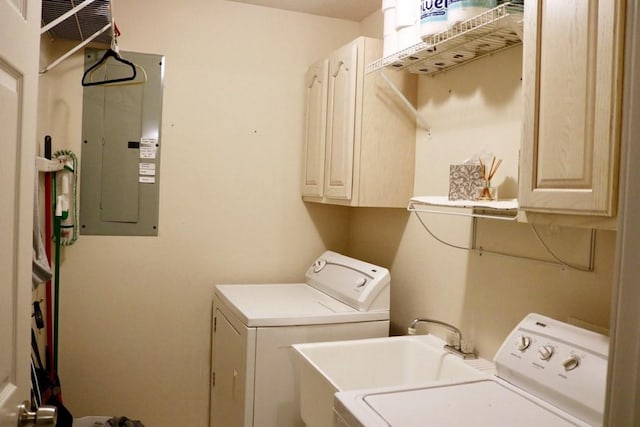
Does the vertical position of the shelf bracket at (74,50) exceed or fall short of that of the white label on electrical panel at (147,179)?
it exceeds it

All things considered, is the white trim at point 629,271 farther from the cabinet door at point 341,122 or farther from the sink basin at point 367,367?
the cabinet door at point 341,122

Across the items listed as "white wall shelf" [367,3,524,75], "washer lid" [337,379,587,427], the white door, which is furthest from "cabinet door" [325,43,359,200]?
the white door

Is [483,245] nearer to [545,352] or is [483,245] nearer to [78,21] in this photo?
[545,352]

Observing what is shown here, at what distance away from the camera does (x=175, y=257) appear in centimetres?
271

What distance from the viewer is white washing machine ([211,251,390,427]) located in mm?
2027

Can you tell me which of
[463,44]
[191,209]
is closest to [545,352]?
[463,44]

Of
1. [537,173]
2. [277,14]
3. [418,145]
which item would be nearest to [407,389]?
[537,173]

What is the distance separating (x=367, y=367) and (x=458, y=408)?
0.71 metres

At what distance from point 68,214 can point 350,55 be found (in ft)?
5.34

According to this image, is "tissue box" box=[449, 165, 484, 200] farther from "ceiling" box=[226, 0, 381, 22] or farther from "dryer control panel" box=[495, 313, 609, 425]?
"ceiling" box=[226, 0, 381, 22]

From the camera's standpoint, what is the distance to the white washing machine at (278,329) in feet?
6.65

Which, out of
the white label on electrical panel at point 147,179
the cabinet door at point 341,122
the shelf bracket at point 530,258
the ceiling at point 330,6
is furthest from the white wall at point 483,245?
the white label on electrical panel at point 147,179

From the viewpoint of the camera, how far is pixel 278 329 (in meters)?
2.05

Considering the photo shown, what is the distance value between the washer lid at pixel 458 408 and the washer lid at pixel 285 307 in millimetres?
782
